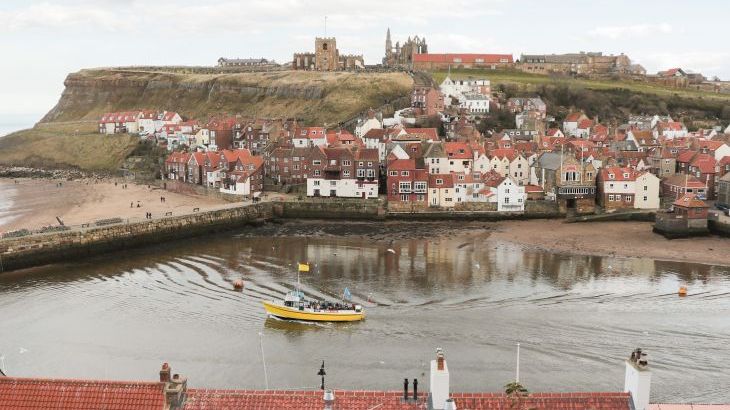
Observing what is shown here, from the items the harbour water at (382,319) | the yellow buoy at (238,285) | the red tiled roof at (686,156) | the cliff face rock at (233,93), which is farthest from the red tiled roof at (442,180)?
the cliff face rock at (233,93)

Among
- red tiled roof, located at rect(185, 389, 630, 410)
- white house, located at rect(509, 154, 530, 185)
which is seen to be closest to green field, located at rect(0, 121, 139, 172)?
white house, located at rect(509, 154, 530, 185)

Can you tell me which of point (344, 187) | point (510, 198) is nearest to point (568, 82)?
point (510, 198)

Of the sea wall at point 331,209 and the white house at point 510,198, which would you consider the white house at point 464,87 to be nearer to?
the white house at point 510,198

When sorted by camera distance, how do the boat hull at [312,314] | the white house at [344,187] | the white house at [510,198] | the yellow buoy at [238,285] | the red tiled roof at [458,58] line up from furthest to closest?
1. the red tiled roof at [458,58]
2. the white house at [344,187]
3. the white house at [510,198]
4. the yellow buoy at [238,285]
5. the boat hull at [312,314]

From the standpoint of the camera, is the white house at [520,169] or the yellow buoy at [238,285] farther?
the white house at [520,169]

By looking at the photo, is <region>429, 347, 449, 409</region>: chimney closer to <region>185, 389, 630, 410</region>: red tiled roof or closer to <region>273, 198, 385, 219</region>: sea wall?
<region>185, 389, 630, 410</region>: red tiled roof

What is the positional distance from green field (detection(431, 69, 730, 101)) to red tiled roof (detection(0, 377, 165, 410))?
98946 mm

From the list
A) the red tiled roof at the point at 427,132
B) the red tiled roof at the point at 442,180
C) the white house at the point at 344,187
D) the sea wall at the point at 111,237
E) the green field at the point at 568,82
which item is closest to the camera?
the sea wall at the point at 111,237

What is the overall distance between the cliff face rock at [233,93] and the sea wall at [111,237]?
4031 cm

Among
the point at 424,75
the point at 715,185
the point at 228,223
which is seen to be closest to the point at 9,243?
the point at 228,223

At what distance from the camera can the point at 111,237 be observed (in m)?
45.5

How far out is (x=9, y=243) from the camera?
40750 mm

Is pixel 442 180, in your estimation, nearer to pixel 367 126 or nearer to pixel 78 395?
pixel 367 126

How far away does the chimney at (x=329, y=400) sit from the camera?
39.6 ft
